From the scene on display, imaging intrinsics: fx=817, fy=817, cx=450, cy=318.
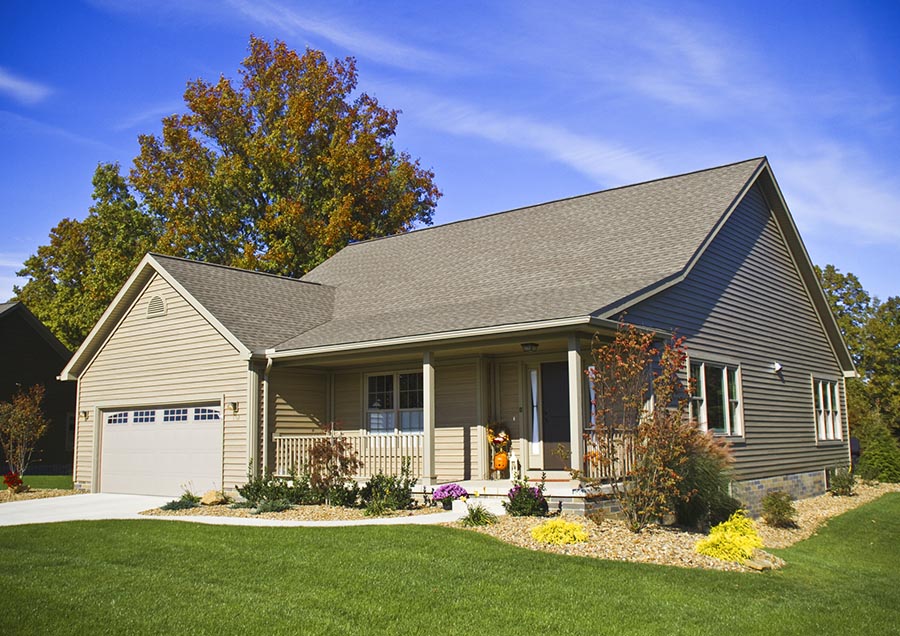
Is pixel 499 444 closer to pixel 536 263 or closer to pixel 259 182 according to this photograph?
pixel 536 263

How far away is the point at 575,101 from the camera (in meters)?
18.0

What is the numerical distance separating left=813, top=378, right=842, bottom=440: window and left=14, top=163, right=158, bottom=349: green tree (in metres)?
23.9

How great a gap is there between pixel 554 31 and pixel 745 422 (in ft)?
29.2

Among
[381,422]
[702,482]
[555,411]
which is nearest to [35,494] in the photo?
[381,422]

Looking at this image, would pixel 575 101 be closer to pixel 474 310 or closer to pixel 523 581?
pixel 474 310

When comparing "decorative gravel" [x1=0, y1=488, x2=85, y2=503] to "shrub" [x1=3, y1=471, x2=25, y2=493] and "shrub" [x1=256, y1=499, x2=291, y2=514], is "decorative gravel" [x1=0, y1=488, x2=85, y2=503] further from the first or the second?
"shrub" [x1=256, y1=499, x2=291, y2=514]

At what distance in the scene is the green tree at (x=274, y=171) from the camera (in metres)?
30.7

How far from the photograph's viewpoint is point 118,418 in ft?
64.8

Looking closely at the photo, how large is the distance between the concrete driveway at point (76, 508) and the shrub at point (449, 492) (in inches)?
206

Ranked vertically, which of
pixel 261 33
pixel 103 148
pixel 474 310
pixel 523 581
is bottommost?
pixel 523 581

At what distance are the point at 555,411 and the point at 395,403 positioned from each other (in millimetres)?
Answer: 3681

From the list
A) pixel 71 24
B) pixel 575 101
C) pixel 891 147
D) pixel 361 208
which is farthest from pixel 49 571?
pixel 361 208

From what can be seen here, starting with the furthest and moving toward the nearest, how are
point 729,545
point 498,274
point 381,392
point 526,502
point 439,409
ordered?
point 381,392 < point 498,274 < point 439,409 < point 526,502 < point 729,545

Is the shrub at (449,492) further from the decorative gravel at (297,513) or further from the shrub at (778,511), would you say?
the shrub at (778,511)
